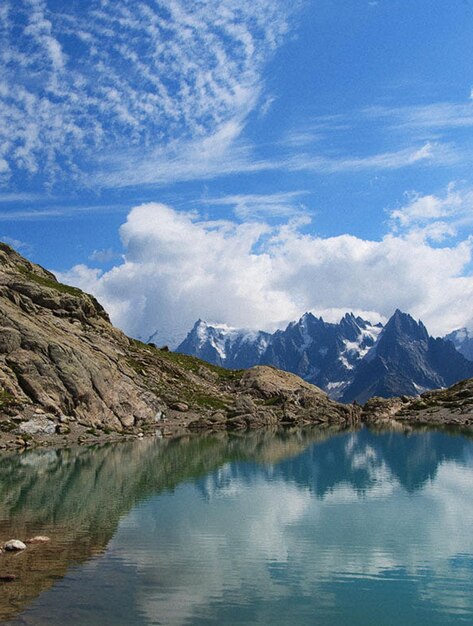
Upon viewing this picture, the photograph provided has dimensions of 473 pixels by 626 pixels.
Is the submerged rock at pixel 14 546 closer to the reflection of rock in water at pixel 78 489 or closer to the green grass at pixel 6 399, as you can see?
the reflection of rock in water at pixel 78 489

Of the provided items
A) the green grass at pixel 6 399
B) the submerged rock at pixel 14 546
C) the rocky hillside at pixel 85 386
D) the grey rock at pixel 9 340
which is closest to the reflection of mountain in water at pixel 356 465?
the submerged rock at pixel 14 546

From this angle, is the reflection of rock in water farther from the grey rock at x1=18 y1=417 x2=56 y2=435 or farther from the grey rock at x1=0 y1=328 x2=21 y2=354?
the grey rock at x1=0 y1=328 x2=21 y2=354

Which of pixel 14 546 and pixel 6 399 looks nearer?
pixel 14 546

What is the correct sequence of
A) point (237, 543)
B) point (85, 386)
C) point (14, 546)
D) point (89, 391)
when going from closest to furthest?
point (14, 546), point (237, 543), point (85, 386), point (89, 391)

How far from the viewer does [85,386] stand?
117 m

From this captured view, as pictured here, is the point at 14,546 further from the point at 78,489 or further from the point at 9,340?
the point at 9,340

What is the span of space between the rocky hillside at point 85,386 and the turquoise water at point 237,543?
1154 inches

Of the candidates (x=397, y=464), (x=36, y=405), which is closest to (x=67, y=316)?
(x=36, y=405)

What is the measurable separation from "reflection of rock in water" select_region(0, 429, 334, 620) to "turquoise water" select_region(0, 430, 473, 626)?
0.16 m

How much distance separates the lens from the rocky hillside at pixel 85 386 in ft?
338

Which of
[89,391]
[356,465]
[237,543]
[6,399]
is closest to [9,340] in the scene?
[6,399]

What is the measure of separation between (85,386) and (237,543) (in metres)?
88.2

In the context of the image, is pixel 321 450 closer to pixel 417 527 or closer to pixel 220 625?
pixel 417 527

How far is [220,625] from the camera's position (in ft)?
70.8
